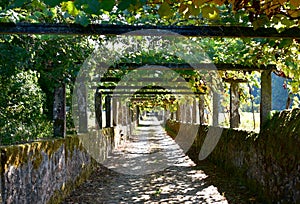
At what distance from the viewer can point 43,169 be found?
6.52m

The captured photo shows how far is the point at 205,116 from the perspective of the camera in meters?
21.2

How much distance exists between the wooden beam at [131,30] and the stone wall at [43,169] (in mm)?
1355

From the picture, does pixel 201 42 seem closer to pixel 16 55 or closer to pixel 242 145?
pixel 242 145

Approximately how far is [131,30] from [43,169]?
2865 mm

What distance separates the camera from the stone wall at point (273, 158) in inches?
249

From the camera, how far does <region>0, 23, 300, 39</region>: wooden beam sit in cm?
477

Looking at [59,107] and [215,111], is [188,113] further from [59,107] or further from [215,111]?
[59,107]

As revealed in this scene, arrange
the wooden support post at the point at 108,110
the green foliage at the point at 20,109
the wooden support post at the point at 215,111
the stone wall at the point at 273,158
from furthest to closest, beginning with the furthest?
the wooden support post at the point at 108,110
the wooden support post at the point at 215,111
the green foliage at the point at 20,109
the stone wall at the point at 273,158

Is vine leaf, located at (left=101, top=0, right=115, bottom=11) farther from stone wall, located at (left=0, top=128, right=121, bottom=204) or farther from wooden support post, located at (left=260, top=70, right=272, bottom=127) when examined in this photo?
wooden support post, located at (left=260, top=70, right=272, bottom=127)

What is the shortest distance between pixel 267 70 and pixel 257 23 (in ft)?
17.2

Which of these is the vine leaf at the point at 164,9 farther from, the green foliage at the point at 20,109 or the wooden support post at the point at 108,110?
the wooden support post at the point at 108,110

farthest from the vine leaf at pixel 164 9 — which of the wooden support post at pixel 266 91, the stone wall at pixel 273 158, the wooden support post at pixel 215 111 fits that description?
the wooden support post at pixel 215 111

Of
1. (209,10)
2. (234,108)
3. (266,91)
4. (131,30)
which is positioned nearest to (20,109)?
(234,108)

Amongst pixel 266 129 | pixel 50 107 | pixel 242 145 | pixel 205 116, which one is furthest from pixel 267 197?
pixel 205 116
